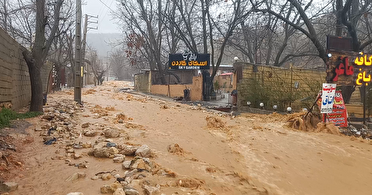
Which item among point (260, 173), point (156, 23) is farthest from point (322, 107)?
point (156, 23)

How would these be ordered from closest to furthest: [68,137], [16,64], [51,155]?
[51,155], [68,137], [16,64]

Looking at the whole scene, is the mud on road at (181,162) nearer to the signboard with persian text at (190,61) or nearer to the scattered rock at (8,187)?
the scattered rock at (8,187)

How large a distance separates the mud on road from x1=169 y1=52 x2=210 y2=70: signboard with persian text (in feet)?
43.6

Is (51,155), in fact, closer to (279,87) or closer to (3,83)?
(3,83)

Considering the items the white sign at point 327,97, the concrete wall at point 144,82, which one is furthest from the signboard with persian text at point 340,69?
the concrete wall at point 144,82

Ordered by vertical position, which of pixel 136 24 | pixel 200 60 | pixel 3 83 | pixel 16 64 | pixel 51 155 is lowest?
pixel 51 155

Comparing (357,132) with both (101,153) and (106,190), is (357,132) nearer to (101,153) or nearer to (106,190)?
(101,153)

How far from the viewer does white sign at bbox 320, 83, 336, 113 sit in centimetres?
753

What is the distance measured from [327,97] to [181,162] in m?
5.11

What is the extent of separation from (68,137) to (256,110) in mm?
8888

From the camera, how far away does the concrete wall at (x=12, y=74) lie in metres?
6.79

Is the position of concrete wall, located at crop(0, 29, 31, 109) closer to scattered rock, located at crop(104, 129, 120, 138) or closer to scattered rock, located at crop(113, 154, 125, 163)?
scattered rock, located at crop(104, 129, 120, 138)

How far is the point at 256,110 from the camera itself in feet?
40.8

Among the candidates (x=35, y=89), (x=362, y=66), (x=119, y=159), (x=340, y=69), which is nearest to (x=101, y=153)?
(x=119, y=159)
